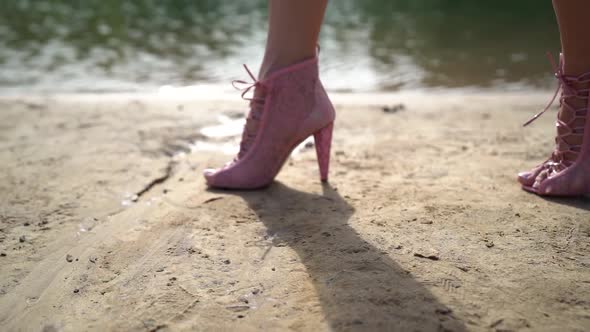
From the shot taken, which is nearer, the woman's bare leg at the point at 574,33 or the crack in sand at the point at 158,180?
the woman's bare leg at the point at 574,33

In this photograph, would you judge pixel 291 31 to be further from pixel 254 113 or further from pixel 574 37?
pixel 574 37

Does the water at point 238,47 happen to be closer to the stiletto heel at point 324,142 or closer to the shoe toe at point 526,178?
the stiletto heel at point 324,142

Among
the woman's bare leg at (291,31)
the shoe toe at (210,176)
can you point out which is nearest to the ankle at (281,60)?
the woman's bare leg at (291,31)

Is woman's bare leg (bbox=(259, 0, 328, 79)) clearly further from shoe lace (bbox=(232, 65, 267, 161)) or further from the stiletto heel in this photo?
the stiletto heel

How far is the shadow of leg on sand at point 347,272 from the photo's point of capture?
40.6 inches

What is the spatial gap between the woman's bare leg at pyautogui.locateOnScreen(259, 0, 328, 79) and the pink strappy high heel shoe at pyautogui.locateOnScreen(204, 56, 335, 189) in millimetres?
35

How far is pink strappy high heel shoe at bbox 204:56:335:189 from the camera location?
1.77 metres

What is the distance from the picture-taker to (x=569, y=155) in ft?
5.57

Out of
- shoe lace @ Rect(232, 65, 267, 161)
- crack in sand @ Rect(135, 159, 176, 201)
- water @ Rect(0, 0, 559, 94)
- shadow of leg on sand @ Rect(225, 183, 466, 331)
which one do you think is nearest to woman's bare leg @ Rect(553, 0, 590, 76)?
shadow of leg on sand @ Rect(225, 183, 466, 331)

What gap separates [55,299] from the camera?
1.19 metres

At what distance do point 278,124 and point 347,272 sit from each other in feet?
2.36

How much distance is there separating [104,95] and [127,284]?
9.69 feet

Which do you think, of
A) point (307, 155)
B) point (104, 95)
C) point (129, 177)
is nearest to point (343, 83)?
point (104, 95)

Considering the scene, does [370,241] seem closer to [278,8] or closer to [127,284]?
[127,284]
